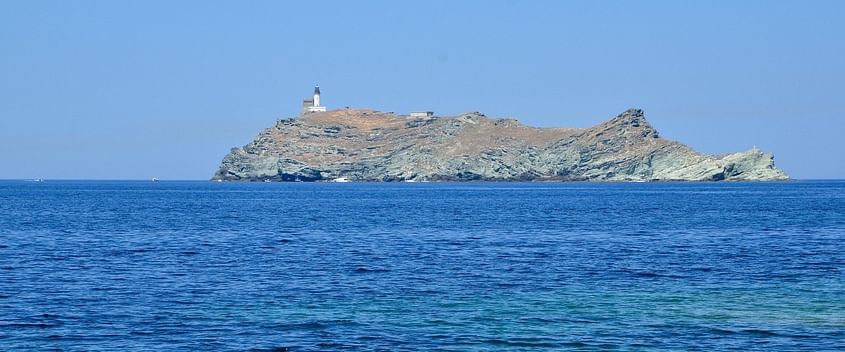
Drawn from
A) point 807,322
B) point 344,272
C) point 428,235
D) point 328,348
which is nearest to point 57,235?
point 428,235

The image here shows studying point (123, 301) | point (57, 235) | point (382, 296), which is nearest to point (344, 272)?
point (382, 296)

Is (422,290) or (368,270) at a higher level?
(368,270)

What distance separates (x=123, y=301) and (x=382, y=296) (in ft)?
22.2

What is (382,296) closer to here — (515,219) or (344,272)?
(344,272)

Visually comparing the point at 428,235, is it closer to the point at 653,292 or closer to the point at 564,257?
the point at 564,257

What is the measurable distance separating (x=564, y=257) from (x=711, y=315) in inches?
636

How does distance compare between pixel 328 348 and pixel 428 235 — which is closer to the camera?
pixel 328 348

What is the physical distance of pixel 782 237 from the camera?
178 ft

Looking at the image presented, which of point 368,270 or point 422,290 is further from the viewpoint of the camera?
point 368,270

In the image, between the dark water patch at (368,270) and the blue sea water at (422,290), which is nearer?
the blue sea water at (422,290)

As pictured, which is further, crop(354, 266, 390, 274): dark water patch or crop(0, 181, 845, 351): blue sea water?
crop(354, 266, 390, 274): dark water patch

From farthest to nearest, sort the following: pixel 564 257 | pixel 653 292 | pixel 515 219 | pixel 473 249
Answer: pixel 515 219 → pixel 473 249 → pixel 564 257 → pixel 653 292

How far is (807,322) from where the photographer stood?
25594 mm

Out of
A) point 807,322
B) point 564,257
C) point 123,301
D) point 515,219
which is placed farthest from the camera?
point 515,219
